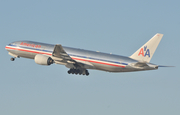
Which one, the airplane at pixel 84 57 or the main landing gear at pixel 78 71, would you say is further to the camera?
the main landing gear at pixel 78 71

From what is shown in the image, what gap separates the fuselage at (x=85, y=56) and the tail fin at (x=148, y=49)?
1448 mm

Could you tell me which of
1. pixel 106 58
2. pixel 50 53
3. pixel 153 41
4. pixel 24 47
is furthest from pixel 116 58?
pixel 24 47

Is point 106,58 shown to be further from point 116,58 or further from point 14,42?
point 14,42

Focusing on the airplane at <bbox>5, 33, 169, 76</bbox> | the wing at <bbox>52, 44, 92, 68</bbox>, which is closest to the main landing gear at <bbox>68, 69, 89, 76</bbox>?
the airplane at <bbox>5, 33, 169, 76</bbox>

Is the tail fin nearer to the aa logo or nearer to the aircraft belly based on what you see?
the aa logo

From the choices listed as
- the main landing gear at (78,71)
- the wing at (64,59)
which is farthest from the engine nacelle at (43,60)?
the main landing gear at (78,71)

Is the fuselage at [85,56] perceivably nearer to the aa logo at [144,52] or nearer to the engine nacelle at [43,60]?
the aa logo at [144,52]

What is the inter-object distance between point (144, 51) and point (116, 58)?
525 centimetres

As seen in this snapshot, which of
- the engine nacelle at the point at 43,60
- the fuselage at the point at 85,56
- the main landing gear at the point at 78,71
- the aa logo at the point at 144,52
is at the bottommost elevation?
the main landing gear at the point at 78,71

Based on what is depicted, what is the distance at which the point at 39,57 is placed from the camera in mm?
65812

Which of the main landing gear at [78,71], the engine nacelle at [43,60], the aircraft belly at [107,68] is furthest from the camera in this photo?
the main landing gear at [78,71]

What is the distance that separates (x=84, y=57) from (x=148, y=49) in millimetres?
12261

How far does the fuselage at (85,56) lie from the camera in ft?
205

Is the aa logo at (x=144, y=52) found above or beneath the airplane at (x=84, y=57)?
above
